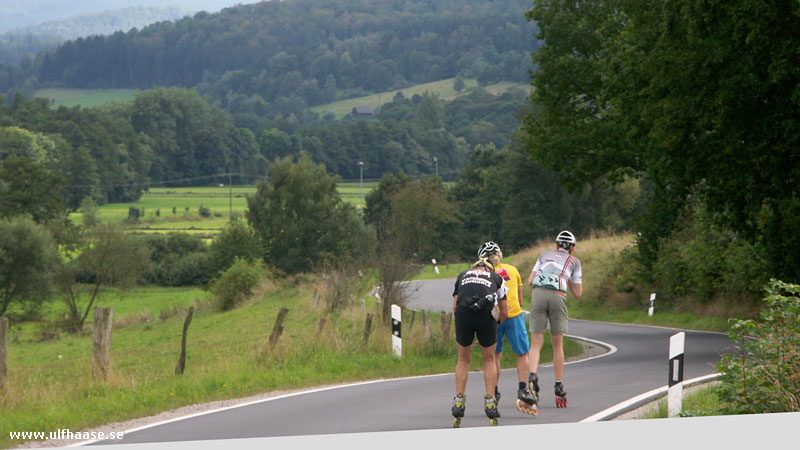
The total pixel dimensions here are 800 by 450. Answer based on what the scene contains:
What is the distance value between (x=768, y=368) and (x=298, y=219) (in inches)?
2943

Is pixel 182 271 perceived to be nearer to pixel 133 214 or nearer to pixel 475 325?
pixel 133 214

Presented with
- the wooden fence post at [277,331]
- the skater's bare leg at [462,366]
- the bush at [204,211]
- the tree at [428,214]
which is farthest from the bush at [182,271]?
the skater's bare leg at [462,366]

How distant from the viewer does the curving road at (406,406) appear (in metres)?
9.77

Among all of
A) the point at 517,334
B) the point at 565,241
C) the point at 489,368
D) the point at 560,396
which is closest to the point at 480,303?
the point at 489,368

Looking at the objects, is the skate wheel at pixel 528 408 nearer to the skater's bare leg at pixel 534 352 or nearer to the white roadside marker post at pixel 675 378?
the skater's bare leg at pixel 534 352

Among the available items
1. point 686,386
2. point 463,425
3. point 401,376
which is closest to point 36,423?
point 463,425

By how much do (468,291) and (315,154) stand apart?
A: 482ft

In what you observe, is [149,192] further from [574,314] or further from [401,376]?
[401,376]

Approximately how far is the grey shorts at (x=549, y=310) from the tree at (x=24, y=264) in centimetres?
5308

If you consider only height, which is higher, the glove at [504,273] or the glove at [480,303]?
the glove at [504,273]

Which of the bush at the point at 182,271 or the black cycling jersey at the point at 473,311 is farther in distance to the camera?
the bush at the point at 182,271

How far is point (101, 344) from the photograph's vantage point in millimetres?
12633

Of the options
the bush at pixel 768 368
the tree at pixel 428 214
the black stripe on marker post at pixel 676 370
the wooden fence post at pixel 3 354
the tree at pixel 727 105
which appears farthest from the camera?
the tree at pixel 428 214

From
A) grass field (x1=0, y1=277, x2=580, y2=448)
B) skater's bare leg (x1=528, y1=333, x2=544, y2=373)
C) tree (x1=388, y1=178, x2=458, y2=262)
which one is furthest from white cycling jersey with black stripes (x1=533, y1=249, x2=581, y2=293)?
tree (x1=388, y1=178, x2=458, y2=262)
